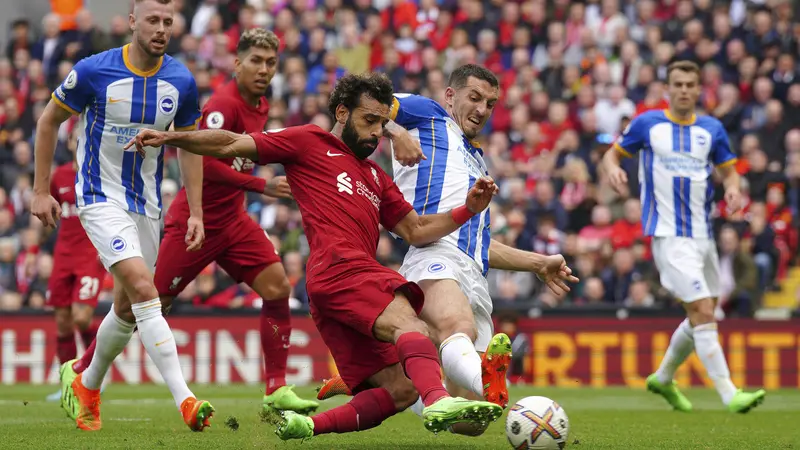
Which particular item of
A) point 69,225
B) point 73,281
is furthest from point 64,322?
point 69,225

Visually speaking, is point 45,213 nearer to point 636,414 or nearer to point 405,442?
point 405,442

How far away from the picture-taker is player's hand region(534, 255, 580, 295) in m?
7.55

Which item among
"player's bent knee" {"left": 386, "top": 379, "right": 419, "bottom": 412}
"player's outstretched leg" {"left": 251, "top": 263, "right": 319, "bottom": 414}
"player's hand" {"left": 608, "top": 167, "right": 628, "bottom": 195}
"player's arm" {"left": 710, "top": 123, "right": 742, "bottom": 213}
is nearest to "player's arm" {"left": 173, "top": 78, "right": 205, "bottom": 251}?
"player's outstretched leg" {"left": 251, "top": 263, "right": 319, "bottom": 414}

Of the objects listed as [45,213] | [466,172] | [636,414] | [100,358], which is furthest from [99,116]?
[636,414]

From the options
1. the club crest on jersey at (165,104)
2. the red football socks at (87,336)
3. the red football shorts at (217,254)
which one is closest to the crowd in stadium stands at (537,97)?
the red football socks at (87,336)

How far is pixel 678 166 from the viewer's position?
11539mm

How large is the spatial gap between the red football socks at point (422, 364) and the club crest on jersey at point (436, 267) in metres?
1.16

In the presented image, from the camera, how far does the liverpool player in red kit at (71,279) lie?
12.2 m

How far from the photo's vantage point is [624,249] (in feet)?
53.2

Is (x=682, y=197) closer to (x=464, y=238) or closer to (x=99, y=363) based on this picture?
(x=464, y=238)

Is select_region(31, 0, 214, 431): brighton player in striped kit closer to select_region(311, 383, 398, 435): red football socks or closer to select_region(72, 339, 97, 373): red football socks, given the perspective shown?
select_region(72, 339, 97, 373): red football socks

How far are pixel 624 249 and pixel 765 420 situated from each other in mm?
6446

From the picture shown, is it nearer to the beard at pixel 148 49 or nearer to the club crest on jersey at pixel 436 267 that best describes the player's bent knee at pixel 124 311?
the beard at pixel 148 49

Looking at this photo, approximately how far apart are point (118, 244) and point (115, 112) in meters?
0.92
